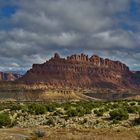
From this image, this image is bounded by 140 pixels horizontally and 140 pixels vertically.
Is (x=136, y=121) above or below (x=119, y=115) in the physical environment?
below

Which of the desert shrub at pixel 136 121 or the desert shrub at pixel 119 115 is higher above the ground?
the desert shrub at pixel 119 115

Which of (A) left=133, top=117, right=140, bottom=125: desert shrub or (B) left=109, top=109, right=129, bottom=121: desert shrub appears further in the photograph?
(B) left=109, top=109, right=129, bottom=121: desert shrub

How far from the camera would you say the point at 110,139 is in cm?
2481

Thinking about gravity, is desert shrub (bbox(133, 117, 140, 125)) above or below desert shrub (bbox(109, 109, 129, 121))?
below

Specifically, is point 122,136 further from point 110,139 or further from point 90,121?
point 90,121

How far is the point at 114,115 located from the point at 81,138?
57.5 ft

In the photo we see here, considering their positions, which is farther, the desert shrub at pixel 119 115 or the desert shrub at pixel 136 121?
the desert shrub at pixel 119 115

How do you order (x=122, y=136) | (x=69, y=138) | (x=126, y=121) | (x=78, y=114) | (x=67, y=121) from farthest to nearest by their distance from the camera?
Result: (x=78, y=114) < (x=67, y=121) < (x=126, y=121) < (x=122, y=136) < (x=69, y=138)

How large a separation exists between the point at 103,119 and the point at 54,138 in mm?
17567

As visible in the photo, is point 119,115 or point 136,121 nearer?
point 136,121

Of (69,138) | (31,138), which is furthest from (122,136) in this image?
(31,138)

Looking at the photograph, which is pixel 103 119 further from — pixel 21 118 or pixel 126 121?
pixel 21 118

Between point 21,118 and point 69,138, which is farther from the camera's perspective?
point 21,118

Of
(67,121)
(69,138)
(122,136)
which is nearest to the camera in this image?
(69,138)
